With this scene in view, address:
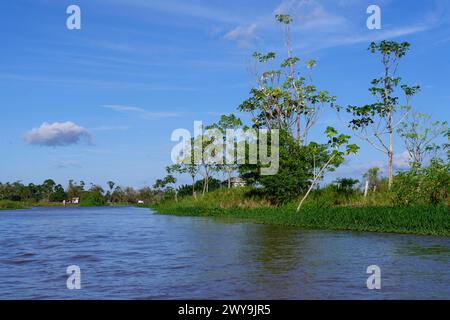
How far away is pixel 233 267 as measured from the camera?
10.9 meters

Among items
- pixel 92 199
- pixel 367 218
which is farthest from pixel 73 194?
pixel 367 218

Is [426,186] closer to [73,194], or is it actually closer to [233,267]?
[233,267]

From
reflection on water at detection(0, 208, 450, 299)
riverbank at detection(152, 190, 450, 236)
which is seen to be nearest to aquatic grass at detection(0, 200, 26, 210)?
riverbank at detection(152, 190, 450, 236)

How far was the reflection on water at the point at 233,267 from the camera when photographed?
8492mm

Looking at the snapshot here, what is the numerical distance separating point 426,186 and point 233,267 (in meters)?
11.3

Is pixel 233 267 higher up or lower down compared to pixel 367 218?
lower down

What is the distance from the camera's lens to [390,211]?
18812 mm

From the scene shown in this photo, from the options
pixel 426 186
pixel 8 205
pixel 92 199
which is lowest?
pixel 8 205

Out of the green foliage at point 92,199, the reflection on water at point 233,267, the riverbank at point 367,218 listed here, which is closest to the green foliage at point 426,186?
the riverbank at point 367,218

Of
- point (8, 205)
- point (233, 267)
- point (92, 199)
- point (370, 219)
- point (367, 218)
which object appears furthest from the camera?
point (92, 199)

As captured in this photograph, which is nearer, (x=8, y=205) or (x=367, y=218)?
(x=367, y=218)

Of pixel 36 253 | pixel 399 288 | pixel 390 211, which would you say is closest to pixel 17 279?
pixel 36 253
